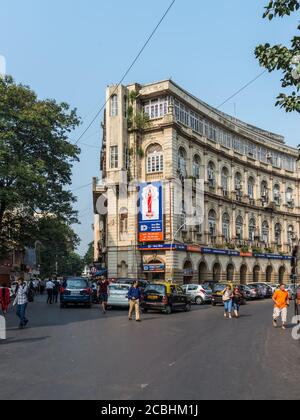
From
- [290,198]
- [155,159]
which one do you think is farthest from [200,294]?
[290,198]

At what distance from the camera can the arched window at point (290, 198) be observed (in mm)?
66062

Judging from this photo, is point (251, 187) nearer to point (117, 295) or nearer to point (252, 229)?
point (252, 229)

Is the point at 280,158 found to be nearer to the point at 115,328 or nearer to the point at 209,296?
the point at 209,296

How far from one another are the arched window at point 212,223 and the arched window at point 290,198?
1863 cm

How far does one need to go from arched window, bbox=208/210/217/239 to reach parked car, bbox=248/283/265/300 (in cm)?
837

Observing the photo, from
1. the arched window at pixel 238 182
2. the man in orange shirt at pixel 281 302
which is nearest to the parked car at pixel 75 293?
the man in orange shirt at pixel 281 302

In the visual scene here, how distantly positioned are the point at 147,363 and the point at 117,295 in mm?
16644

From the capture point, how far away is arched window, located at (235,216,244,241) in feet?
181

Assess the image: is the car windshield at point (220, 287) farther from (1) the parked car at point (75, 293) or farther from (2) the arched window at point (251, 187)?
(2) the arched window at point (251, 187)

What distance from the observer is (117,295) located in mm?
26344

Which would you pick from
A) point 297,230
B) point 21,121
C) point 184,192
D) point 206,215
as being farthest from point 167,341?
point 297,230

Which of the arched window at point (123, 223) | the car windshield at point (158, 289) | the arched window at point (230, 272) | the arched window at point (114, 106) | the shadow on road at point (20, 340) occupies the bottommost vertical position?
the shadow on road at point (20, 340)

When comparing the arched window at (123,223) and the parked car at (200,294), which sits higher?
the arched window at (123,223)
